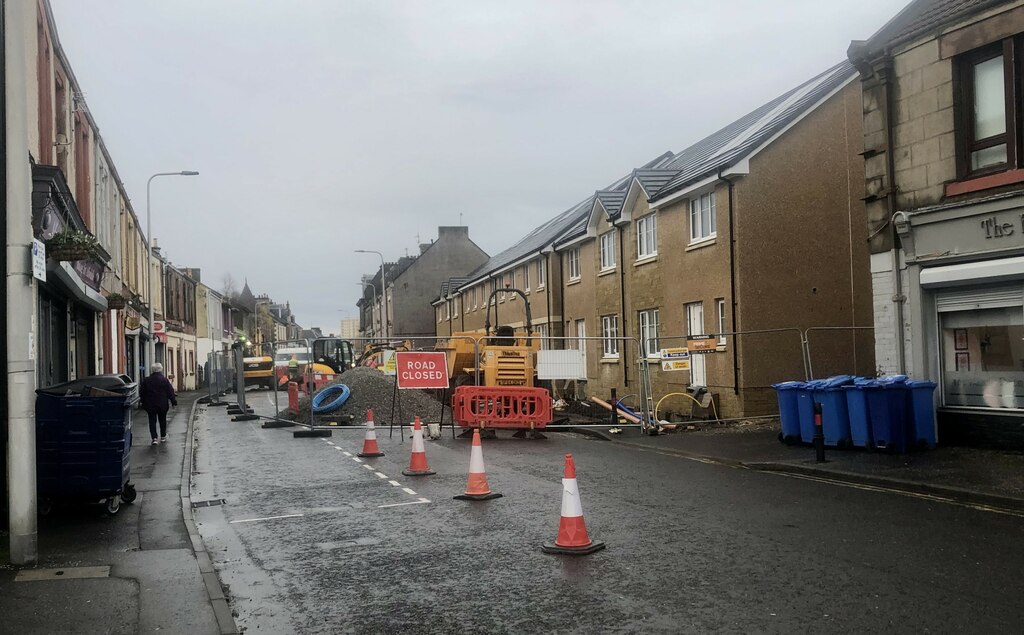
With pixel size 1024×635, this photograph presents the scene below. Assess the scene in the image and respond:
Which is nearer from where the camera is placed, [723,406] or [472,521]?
[472,521]

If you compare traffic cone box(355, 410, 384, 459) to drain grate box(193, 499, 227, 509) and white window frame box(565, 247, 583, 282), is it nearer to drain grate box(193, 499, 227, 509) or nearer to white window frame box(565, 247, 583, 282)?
drain grate box(193, 499, 227, 509)

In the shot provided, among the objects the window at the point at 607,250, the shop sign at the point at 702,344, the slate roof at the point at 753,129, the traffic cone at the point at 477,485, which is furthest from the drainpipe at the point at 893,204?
the window at the point at 607,250

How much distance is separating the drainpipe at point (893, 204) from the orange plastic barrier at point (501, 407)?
24.3ft

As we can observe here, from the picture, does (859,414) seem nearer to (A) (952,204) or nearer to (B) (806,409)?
(B) (806,409)

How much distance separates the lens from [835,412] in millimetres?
13930

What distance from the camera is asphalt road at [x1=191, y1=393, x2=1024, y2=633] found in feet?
18.4

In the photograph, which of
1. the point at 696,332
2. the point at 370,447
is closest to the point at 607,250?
the point at 696,332

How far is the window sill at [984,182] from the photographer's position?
12.1 metres

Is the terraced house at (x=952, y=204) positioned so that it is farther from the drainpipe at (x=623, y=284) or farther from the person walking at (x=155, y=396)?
the person walking at (x=155, y=396)

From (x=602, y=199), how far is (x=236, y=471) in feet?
57.8

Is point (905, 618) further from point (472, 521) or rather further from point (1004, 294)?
point (1004, 294)

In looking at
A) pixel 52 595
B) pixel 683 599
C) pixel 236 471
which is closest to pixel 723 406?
pixel 236 471

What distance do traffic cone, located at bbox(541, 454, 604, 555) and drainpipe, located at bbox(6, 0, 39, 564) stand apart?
170 inches

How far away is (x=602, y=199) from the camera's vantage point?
28.3 metres
